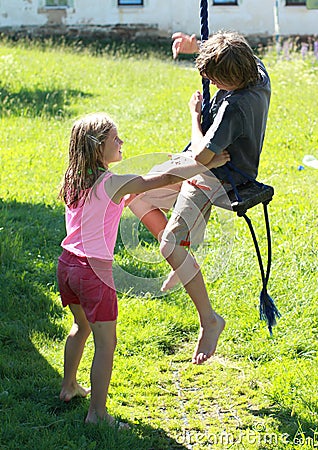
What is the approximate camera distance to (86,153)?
3.39 m

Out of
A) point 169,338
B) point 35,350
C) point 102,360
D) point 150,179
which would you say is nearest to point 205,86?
point 150,179

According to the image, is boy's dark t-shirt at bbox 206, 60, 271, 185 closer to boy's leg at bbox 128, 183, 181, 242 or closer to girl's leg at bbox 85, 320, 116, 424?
boy's leg at bbox 128, 183, 181, 242

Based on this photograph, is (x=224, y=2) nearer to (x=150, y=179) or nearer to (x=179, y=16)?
(x=179, y=16)

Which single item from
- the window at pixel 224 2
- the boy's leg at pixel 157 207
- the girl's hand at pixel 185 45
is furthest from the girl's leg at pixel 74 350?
the window at pixel 224 2

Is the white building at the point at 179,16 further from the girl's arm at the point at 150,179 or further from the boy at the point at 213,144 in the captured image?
the girl's arm at the point at 150,179

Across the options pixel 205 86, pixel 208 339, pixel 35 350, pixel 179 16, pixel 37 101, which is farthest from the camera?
pixel 179 16

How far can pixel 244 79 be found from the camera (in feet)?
11.7

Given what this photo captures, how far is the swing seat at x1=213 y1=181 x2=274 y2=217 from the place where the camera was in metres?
3.58

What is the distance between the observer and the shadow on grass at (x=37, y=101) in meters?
10.4

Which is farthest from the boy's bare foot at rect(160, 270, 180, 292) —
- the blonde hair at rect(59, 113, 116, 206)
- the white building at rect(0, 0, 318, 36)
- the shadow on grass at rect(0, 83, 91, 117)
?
the white building at rect(0, 0, 318, 36)

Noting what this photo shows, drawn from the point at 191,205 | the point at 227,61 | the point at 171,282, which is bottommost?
the point at 171,282

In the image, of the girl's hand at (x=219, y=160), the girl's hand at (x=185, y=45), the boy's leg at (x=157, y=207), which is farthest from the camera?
the girl's hand at (x=185, y=45)

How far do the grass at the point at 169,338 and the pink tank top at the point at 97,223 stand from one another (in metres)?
0.27

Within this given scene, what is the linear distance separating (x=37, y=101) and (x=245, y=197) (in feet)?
26.1
